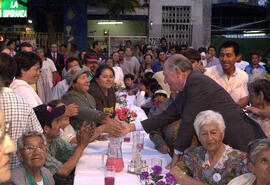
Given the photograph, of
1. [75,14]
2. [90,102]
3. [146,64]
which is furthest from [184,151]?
[75,14]

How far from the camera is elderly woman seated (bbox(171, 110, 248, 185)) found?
281 centimetres

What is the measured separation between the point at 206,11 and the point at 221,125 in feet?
56.7

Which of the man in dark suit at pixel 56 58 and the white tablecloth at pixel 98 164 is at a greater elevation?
the man in dark suit at pixel 56 58

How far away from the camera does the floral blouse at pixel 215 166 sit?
279 cm

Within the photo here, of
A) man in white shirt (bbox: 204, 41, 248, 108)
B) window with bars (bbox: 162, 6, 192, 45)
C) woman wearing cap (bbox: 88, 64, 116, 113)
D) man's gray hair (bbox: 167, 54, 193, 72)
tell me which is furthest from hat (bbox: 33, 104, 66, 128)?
window with bars (bbox: 162, 6, 192, 45)

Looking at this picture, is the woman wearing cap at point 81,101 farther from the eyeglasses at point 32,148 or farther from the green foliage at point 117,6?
the green foliage at point 117,6

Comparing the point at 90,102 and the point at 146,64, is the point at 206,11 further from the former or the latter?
the point at 90,102

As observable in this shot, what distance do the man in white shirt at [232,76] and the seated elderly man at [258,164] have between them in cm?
242

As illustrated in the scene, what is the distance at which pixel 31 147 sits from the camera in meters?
2.72

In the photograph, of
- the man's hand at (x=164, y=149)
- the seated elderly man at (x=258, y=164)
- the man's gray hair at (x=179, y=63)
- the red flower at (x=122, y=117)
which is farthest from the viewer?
the red flower at (x=122, y=117)

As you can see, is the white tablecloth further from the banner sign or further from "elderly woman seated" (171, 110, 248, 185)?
the banner sign

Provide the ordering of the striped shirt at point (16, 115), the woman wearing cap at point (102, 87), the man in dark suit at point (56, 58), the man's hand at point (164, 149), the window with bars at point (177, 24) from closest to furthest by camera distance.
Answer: the striped shirt at point (16, 115) < the man's hand at point (164, 149) < the woman wearing cap at point (102, 87) < the man in dark suit at point (56, 58) < the window with bars at point (177, 24)

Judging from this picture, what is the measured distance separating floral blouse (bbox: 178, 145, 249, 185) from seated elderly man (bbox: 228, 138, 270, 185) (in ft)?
0.94

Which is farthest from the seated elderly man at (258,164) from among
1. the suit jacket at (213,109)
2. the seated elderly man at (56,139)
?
the seated elderly man at (56,139)
